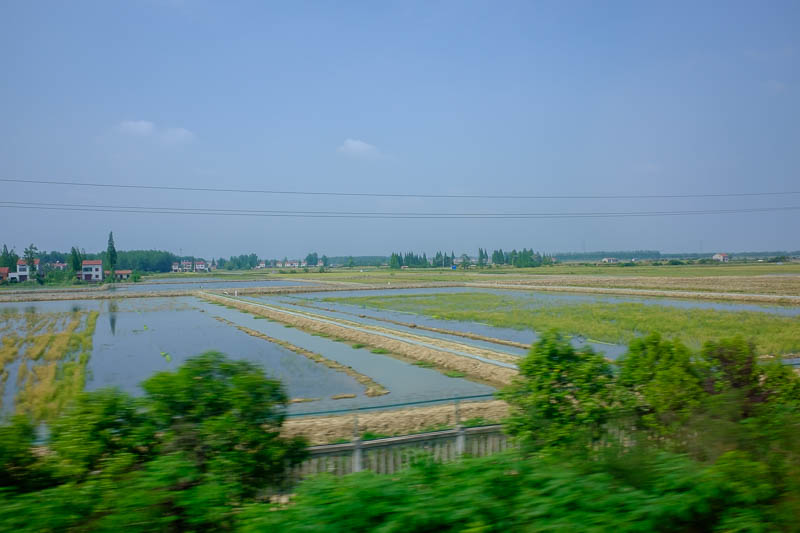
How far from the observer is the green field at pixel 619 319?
20.8 meters

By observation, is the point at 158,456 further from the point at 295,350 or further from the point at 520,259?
the point at 520,259

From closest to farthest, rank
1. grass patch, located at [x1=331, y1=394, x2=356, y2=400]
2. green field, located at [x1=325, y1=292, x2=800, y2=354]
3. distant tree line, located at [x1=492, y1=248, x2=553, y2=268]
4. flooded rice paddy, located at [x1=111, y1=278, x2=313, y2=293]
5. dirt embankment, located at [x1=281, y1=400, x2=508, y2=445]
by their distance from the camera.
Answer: dirt embankment, located at [x1=281, y1=400, x2=508, y2=445]
grass patch, located at [x1=331, y1=394, x2=356, y2=400]
green field, located at [x1=325, y1=292, x2=800, y2=354]
flooded rice paddy, located at [x1=111, y1=278, x2=313, y2=293]
distant tree line, located at [x1=492, y1=248, x2=553, y2=268]

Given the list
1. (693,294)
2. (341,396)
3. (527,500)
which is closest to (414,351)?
(341,396)

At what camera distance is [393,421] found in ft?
33.0

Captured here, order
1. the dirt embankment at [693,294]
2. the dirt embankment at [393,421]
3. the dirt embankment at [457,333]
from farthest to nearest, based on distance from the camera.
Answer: the dirt embankment at [693,294] < the dirt embankment at [457,333] < the dirt embankment at [393,421]

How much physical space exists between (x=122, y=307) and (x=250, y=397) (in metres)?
41.5

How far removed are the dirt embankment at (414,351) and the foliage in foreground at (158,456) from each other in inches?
240

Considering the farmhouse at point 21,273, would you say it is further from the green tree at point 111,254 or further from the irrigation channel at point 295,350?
the irrigation channel at point 295,350

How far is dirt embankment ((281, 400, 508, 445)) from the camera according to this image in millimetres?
9297

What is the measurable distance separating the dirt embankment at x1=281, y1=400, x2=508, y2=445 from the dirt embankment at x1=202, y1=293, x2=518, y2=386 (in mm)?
1262

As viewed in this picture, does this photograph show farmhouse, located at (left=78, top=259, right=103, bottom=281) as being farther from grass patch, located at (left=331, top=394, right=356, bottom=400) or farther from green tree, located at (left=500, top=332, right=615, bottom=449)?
green tree, located at (left=500, top=332, right=615, bottom=449)

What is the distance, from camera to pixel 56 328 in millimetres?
28953

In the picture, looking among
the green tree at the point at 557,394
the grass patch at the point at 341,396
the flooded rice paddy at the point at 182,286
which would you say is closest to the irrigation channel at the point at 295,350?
the grass patch at the point at 341,396

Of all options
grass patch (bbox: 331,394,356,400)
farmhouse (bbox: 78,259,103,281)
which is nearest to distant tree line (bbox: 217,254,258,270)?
farmhouse (bbox: 78,259,103,281)
